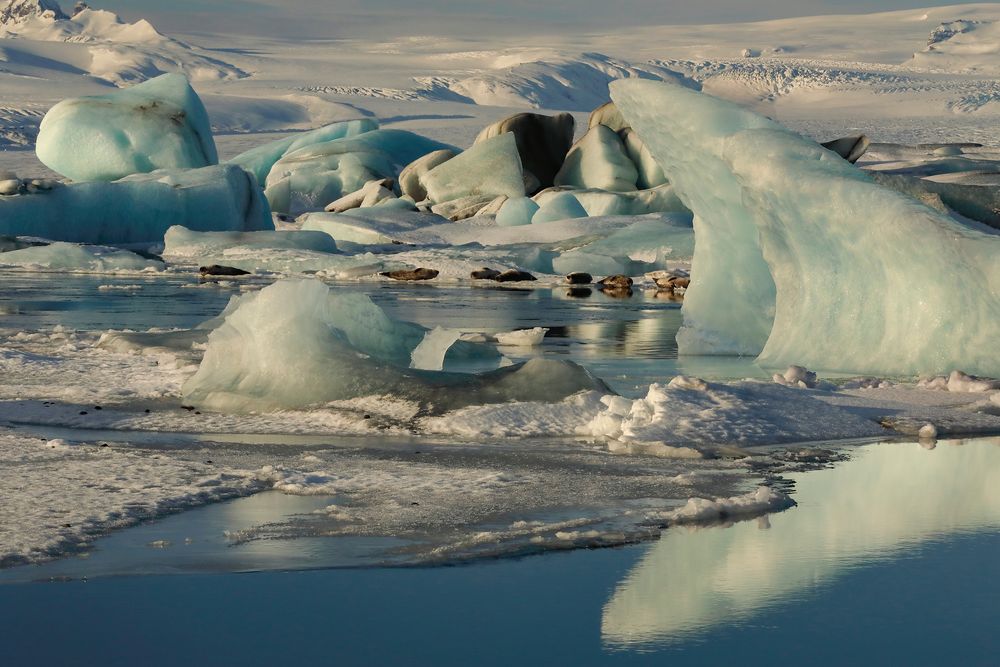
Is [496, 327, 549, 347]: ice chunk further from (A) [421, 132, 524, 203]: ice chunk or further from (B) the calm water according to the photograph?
(A) [421, 132, 524, 203]: ice chunk

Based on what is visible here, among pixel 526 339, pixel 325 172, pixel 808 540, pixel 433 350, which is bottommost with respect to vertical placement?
pixel 325 172

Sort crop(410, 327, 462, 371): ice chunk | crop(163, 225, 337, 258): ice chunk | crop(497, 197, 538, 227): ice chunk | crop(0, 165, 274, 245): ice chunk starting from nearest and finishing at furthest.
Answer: crop(410, 327, 462, 371): ice chunk → crop(163, 225, 337, 258): ice chunk → crop(0, 165, 274, 245): ice chunk → crop(497, 197, 538, 227): ice chunk

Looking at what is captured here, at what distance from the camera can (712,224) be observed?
30.9ft

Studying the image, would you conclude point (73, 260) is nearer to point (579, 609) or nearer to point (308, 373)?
point (308, 373)

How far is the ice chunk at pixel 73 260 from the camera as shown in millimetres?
20562

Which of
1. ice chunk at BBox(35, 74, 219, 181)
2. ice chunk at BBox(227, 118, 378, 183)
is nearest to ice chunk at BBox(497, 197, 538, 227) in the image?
ice chunk at BBox(35, 74, 219, 181)

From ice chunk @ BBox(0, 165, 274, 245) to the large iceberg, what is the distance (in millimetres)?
16125

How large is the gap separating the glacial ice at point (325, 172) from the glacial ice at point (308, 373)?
30069 millimetres

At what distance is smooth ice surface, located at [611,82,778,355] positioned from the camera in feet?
29.7

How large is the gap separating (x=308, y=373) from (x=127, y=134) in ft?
72.4

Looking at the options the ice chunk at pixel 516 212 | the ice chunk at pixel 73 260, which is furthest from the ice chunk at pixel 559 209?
the ice chunk at pixel 73 260

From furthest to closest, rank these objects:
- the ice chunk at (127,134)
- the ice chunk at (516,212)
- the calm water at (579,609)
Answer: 1. the ice chunk at (516,212)
2. the ice chunk at (127,134)
3. the calm water at (579,609)

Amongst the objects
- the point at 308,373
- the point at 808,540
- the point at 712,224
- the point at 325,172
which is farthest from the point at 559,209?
the point at 808,540

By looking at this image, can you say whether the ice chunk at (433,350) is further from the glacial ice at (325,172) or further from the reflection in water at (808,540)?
the glacial ice at (325,172)
